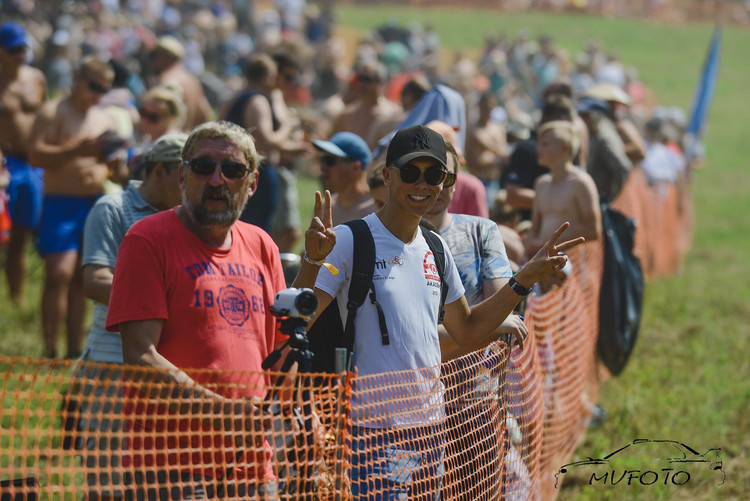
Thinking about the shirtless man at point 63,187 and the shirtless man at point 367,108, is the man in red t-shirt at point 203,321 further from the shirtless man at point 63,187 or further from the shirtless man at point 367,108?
the shirtless man at point 367,108

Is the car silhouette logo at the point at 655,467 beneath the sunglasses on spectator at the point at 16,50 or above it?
beneath

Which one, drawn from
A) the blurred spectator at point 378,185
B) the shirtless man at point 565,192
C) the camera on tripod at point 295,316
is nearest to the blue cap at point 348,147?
the blurred spectator at point 378,185

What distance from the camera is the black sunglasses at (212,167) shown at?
3.44m

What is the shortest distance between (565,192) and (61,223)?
3.69 meters

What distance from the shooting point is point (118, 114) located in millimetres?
8266

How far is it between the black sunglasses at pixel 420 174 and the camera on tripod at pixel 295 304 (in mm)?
745

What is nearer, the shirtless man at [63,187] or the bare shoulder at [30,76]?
the shirtless man at [63,187]

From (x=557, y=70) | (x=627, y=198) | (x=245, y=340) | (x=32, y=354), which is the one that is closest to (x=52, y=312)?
(x=32, y=354)

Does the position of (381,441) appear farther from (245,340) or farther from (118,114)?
(118,114)

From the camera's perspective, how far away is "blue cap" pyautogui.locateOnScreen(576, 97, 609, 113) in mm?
8258

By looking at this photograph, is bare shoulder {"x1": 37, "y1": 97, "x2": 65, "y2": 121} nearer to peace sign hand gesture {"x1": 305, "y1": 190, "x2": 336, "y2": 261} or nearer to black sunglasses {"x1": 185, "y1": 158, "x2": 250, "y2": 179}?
black sunglasses {"x1": 185, "y1": 158, "x2": 250, "y2": 179}

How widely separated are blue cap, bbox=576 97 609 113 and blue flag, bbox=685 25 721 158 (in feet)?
22.1

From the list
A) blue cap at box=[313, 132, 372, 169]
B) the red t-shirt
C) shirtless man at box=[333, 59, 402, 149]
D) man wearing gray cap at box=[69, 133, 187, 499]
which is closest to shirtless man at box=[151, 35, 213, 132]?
shirtless man at box=[333, 59, 402, 149]

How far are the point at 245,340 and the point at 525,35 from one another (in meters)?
29.6
